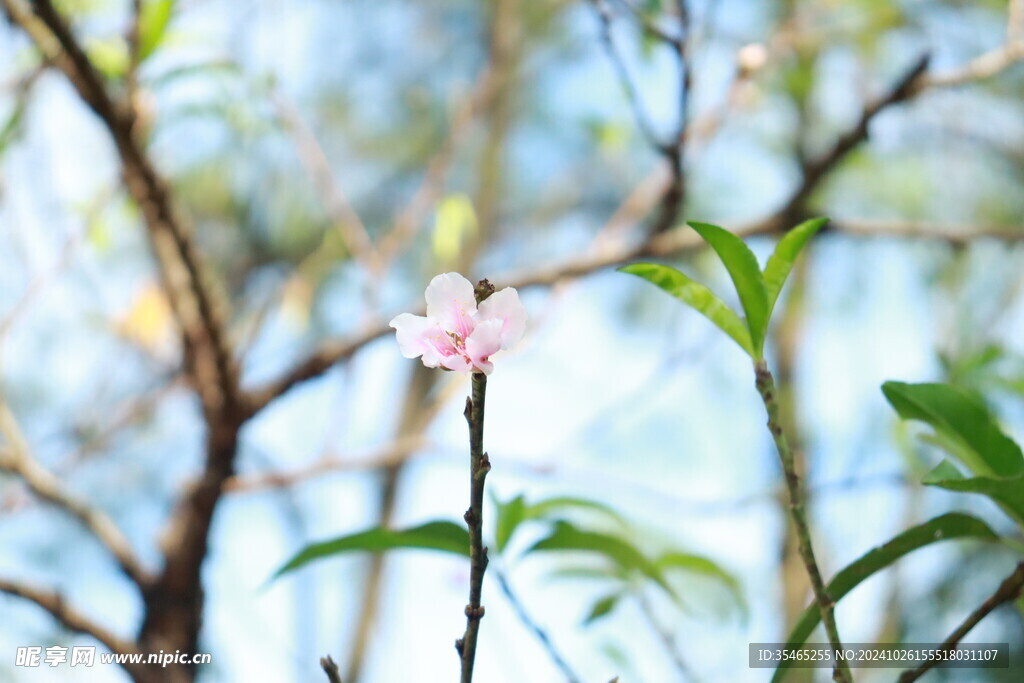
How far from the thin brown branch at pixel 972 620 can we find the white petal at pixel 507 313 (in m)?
0.13

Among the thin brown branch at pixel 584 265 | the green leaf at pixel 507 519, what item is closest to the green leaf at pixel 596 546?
the green leaf at pixel 507 519

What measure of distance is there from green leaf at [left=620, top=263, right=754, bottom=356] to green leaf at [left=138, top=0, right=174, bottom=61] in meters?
0.42

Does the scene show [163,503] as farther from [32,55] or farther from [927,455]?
[927,455]

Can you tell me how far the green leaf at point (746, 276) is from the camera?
245 millimetres

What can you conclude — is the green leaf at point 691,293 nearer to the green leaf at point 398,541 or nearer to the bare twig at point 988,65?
the green leaf at point 398,541

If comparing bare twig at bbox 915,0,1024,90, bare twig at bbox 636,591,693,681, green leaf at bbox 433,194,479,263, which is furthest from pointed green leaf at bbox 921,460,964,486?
green leaf at bbox 433,194,479,263

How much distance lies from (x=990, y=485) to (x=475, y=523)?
0.50 feet

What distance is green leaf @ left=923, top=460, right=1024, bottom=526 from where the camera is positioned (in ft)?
0.76

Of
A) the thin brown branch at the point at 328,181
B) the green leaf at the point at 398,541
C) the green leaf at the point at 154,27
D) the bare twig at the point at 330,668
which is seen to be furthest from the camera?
the thin brown branch at the point at 328,181

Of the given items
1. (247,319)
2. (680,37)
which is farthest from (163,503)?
(680,37)

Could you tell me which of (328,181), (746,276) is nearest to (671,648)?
(746,276)

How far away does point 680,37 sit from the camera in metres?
0.48

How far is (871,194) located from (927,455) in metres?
0.56

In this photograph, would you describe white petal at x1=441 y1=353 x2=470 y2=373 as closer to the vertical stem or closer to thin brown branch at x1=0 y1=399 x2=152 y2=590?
the vertical stem
